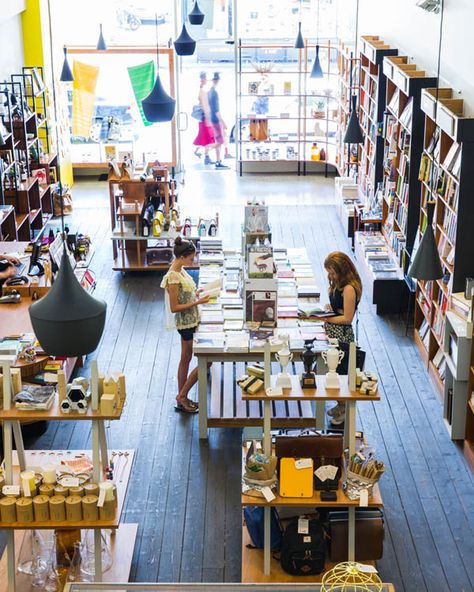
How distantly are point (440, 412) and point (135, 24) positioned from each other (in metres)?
10.6

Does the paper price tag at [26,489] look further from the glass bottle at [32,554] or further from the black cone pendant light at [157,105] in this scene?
the black cone pendant light at [157,105]

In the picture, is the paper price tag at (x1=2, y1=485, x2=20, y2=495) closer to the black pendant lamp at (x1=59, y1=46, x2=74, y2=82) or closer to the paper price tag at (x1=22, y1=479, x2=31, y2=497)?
the paper price tag at (x1=22, y1=479, x2=31, y2=497)

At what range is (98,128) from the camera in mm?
17500

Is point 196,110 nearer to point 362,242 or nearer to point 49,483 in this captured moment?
point 362,242

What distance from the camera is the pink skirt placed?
59.1 ft

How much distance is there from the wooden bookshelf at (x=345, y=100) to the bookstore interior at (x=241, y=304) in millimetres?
85

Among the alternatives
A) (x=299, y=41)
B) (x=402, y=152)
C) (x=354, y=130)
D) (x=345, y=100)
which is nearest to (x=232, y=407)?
(x=402, y=152)

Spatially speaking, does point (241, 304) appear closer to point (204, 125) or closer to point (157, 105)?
point (157, 105)

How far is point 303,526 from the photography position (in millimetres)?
6270

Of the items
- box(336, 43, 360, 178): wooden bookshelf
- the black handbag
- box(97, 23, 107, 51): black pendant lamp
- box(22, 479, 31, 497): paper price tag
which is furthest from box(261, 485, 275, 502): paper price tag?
box(97, 23, 107, 51): black pendant lamp

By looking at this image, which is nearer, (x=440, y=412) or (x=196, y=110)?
(x=440, y=412)

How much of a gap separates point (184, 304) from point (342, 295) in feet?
4.48

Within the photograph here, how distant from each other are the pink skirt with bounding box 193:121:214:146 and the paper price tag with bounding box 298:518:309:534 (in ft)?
41.1

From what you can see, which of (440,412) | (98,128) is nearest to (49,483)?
(440,412)
